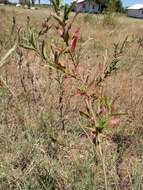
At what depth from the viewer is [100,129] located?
1449mm

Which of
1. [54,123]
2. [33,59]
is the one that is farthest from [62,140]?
[33,59]

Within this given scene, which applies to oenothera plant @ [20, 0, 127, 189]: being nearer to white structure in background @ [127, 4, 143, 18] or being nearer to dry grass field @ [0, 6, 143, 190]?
dry grass field @ [0, 6, 143, 190]

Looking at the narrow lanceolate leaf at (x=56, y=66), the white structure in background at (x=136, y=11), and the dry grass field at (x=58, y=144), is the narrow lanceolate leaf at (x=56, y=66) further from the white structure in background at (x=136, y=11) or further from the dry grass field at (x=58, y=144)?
the white structure in background at (x=136, y=11)

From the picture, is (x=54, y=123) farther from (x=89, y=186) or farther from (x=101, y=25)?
(x=101, y=25)

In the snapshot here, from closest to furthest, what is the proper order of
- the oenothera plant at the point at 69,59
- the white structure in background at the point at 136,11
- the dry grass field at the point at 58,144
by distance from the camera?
the oenothera plant at the point at 69,59 → the dry grass field at the point at 58,144 → the white structure in background at the point at 136,11

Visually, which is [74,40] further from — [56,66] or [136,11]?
[136,11]

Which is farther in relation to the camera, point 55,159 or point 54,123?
point 54,123

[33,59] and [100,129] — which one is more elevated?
[100,129]

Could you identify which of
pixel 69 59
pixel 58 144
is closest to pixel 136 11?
pixel 58 144

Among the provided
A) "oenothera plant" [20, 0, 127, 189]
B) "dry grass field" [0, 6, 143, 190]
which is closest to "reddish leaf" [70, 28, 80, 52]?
"oenothera plant" [20, 0, 127, 189]

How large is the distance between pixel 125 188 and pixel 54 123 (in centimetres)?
84

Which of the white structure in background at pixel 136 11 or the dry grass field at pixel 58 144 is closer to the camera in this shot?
the dry grass field at pixel 58 144

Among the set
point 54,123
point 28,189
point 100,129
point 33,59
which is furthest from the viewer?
point 33,59

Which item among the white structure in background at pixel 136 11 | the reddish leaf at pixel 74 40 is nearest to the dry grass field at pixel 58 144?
the reddish leaf at pixel 74 40
